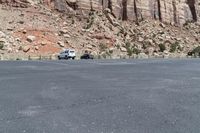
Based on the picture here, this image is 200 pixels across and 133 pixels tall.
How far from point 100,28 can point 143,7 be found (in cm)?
1285

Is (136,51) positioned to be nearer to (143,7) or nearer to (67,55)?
(143,7)

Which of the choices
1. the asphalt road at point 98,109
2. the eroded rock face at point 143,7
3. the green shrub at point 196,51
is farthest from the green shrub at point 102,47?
the asphalt road at point 98,109

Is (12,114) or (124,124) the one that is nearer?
(124,124)

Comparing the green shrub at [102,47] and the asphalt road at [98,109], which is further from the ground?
the green shrub at [102,47]

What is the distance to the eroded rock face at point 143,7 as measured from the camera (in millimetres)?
74500

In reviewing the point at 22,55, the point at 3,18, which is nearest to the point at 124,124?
the point at 22,55

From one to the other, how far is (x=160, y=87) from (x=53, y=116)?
886 cm

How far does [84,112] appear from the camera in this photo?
12.6m

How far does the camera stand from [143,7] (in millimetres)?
82438

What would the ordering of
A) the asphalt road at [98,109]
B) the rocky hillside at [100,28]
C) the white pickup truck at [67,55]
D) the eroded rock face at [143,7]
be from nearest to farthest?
the asphalt road at [98,109]
the white pickup truck at [67,55]
the rocky hillside at [100,28]
the eroded rock face at [143,7]

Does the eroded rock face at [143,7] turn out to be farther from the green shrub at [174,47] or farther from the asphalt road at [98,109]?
the asphalt road at [98,109]

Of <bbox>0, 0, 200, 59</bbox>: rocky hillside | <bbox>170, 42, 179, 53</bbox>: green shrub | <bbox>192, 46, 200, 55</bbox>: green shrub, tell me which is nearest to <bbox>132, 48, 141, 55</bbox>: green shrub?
<bbox>0, 0, 200, 59</bbox>: rocky hillside

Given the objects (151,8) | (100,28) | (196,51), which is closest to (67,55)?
(100,28)

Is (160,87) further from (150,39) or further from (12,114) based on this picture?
(150,39)
